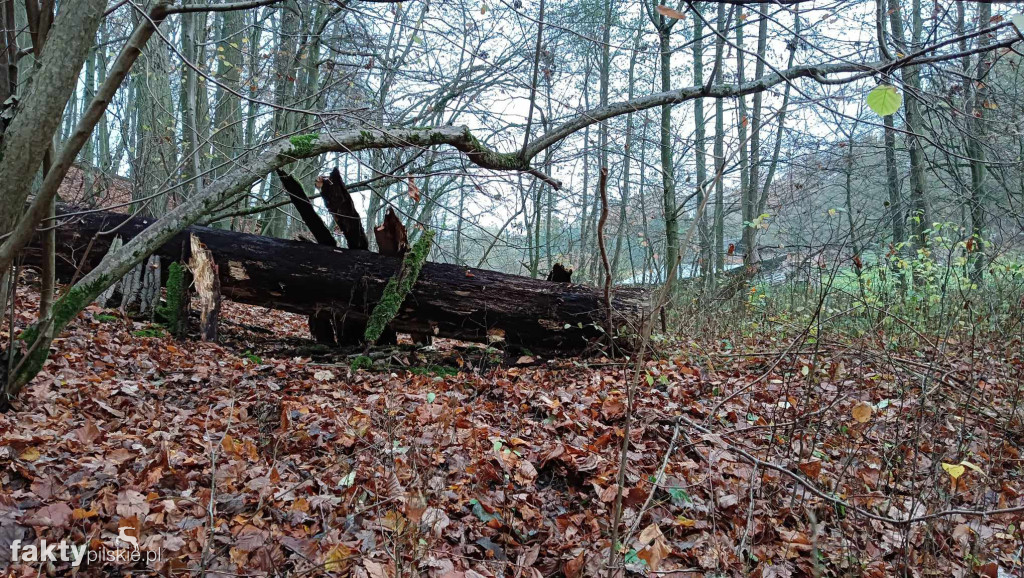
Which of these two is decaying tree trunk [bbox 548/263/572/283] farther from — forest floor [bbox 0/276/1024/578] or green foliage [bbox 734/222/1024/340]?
green foliage [bbox 734/222/1024/340]

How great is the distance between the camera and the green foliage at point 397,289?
537 cm

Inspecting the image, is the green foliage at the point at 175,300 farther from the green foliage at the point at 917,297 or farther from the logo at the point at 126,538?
the green foliage at the point at 917,297

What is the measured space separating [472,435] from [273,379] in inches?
85.6

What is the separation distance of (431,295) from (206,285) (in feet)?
7.94

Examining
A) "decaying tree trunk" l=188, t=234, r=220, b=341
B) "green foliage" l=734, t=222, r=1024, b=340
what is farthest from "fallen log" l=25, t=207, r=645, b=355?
"green foliage" l=734, t=222, r=1024, b=340

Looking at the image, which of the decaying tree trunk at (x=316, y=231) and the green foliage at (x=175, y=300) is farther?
the green foliage at (x=175, y=300)

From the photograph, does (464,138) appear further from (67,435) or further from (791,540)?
(791,540)

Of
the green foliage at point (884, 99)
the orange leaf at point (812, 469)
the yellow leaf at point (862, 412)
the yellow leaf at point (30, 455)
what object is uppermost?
the green foliage at point (884, 99)

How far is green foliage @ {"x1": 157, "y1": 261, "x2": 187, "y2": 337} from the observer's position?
18.5 feet

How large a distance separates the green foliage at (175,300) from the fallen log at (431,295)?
1.43 feet

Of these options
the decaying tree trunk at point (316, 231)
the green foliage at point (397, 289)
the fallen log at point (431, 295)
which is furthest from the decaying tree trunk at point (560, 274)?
the decaying tree trunk at point (316, 231)

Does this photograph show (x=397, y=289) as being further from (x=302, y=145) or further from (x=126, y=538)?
(x=126, y=538)

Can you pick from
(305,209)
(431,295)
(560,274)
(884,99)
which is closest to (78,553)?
(884,99)

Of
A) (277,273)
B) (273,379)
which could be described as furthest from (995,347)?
(277,273)
